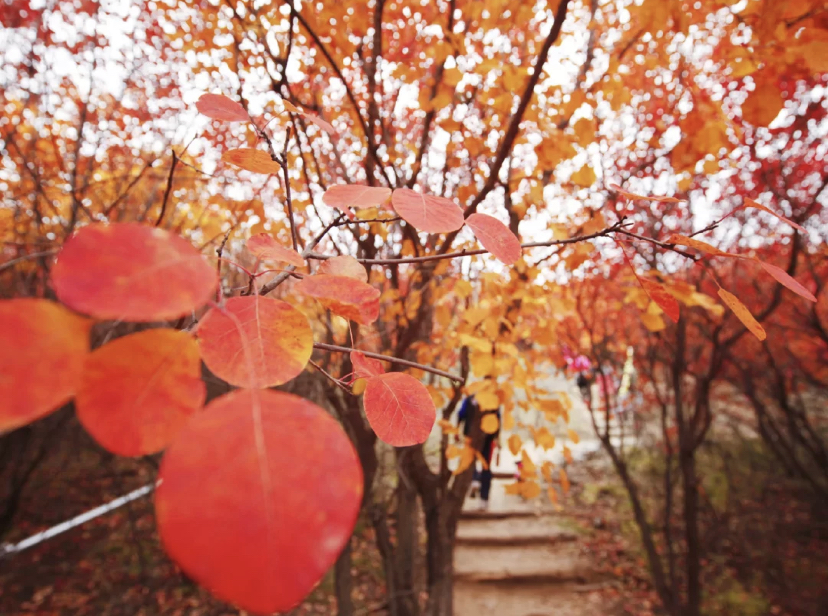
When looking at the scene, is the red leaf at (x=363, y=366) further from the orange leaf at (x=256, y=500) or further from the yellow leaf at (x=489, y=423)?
the yellow leaf at (x=489, y=423)

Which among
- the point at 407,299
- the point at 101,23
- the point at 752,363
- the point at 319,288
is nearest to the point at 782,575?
the point at 752,363

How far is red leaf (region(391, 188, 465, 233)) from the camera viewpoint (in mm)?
506

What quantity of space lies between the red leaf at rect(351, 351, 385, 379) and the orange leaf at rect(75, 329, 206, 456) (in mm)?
306

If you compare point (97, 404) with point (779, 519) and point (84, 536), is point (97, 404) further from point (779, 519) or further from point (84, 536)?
point (779, 519)

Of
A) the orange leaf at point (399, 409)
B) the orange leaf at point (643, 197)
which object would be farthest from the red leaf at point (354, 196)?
the orange leaf at point (643, 197)

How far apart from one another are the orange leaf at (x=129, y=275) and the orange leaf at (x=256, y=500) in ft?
0.25

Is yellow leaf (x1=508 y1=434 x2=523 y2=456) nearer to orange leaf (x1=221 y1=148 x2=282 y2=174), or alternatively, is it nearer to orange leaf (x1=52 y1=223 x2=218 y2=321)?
orange leaf (x1=221 y1=148 x2=282 y2=174)

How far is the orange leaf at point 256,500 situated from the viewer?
9.0 inches

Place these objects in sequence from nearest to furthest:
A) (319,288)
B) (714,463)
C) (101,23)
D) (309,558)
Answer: (309,558), (319,288), (101,23), (714,463)

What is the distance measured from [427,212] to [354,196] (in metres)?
0.11

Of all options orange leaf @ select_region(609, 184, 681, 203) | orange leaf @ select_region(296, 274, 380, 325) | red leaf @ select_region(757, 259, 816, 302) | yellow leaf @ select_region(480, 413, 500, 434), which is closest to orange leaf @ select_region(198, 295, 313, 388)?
orange leaf @ select_region(296, 274, 380, 325)

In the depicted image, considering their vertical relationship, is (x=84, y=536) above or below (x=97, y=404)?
below

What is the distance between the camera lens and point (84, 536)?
5.09 m

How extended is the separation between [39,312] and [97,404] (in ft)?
0.23
